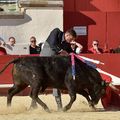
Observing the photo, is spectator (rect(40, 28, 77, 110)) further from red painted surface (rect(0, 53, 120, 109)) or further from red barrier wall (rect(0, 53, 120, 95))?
red barrier wall (rect(0, 53, 120, 95))

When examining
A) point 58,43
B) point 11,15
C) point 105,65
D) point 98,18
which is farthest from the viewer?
point 98,18

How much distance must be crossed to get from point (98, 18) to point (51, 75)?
812cm

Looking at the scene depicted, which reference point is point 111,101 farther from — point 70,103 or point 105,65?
point 105,65

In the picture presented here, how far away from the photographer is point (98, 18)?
55.4ft

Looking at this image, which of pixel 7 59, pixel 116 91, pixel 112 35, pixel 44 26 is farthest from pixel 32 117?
pixel 112 35

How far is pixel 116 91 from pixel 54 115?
198cm

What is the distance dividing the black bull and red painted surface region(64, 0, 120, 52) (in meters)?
7.48

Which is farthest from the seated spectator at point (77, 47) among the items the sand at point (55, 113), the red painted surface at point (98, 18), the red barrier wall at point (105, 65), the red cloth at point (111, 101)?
the red painted surface at point (98, 18)

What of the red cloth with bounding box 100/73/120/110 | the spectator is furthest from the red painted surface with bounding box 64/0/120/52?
the spectator

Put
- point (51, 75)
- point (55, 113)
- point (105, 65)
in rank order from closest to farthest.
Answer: point (55, 113) → point (51, 75) → point (105, 65)

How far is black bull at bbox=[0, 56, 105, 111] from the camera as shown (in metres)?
8.91

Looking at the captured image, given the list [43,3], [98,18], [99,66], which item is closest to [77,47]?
[99,66]

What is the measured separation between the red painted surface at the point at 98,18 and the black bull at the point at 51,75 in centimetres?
748

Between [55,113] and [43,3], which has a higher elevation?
[43,3]
